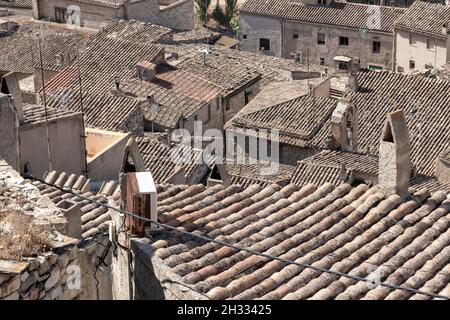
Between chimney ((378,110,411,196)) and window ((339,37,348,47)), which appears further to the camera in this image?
window ((339,37,348,47))

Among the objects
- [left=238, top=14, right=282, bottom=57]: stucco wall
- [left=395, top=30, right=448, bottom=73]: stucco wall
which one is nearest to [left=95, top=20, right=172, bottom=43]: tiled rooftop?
[left=238, top=14, right=282, bottom=57]: stucco wall

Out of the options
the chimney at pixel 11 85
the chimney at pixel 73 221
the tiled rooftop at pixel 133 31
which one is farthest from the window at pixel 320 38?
the chimney at pixel 73 221

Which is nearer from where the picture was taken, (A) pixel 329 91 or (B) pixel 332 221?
(B) pixel 332 221

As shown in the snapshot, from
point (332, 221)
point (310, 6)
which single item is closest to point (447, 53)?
point (310, 6)

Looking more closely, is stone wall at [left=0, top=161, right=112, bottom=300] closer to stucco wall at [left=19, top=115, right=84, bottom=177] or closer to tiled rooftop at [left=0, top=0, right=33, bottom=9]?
stucco wall at [left=19, top=115, right=84, bottom=177]

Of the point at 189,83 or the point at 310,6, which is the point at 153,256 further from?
the point at 310,6

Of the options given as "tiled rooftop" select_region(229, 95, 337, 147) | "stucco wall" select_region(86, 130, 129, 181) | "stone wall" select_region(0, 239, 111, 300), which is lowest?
"tiled rooftop" select_region(229, 95, 337, 147)

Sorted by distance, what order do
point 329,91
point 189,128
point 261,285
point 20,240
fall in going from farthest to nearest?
point 329,91 → point 189,128 → point 261,285 → point 20,240
